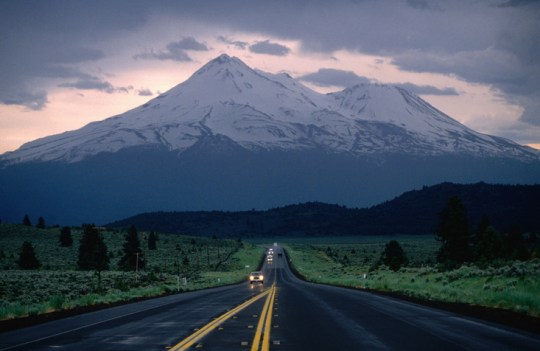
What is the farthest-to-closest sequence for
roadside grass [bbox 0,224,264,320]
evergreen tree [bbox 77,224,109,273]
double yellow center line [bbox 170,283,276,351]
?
evergreen tree [bbox 77,224,109,273], roadside grass [bbox 0,224,264,320], double yellow center line [bbox 170,283,276,351]

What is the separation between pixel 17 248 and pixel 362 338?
98892 millimetres

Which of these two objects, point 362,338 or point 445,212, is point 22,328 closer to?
point 362,338

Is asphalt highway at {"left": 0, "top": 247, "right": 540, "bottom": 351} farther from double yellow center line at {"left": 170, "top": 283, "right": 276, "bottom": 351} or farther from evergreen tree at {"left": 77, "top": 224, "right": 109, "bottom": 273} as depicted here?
evergreen tree at {"left": 77, "top": 224, "right": 109, "bottom": 273}

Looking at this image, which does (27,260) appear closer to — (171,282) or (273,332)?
(171,282)

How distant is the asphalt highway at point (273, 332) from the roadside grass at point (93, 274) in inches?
217

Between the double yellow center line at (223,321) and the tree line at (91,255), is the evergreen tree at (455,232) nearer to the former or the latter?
the tree line at (91,255)

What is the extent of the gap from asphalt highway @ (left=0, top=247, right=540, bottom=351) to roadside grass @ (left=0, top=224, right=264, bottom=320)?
5.51 m

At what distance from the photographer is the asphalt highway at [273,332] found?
15.2 m

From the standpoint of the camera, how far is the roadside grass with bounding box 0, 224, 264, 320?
1379 inches

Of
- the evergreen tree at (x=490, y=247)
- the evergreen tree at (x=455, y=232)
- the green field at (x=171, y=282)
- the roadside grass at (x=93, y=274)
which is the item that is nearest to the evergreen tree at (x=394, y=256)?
the green field at (x=171, y=282)

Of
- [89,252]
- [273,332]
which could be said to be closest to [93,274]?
[89,252]

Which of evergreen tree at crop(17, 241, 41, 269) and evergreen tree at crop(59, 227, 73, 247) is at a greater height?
evergreen tree at crop(59, 227, 73, 247)

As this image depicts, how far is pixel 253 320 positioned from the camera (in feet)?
70.0

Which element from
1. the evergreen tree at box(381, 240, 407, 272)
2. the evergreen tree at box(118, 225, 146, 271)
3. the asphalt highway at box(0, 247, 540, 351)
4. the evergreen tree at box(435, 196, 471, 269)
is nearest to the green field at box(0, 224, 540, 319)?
the evergreen tree at box(381, 240, 407, 272)
